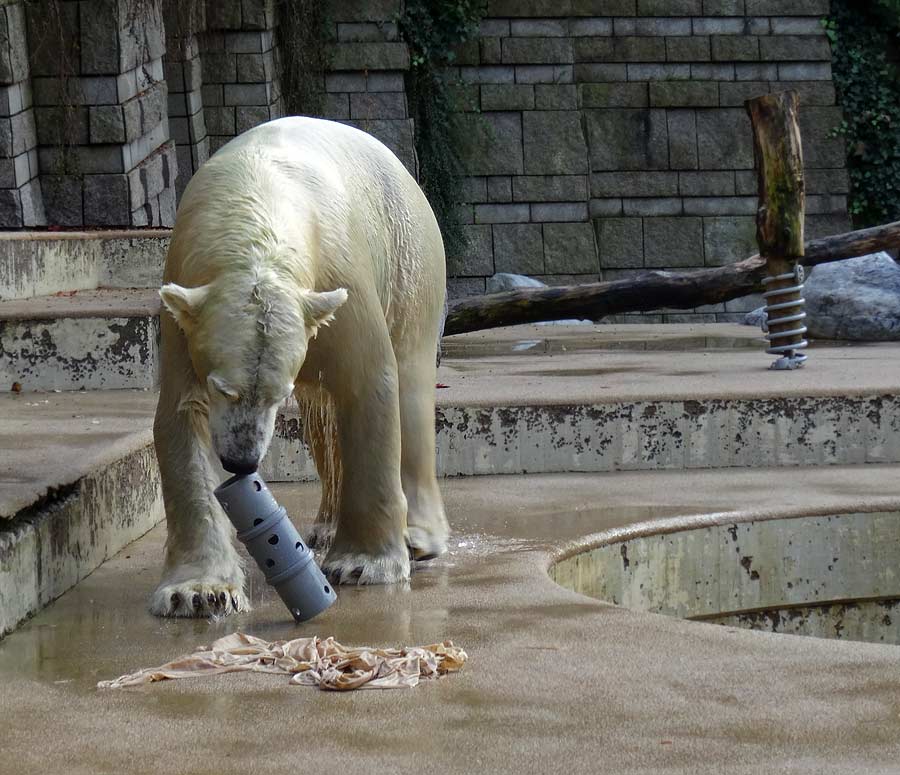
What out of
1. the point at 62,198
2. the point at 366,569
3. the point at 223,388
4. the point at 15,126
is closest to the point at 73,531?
the point at 366,569

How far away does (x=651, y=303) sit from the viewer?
7.70 m

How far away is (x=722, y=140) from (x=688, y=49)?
97 cm

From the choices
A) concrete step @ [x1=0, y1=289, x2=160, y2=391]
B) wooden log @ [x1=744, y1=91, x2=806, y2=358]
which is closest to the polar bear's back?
concrete step @ [x1=0, y1=289, x2=160, y2=391]

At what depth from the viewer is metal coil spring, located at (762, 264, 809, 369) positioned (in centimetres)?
675

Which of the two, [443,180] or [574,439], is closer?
[574,439]

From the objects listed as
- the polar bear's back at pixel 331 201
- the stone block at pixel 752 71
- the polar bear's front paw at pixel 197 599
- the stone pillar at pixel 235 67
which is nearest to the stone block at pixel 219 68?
the stone pillar at pixel 235 67

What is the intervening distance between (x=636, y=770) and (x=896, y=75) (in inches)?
578

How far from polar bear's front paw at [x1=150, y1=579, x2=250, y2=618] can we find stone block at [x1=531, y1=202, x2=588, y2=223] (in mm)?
11510

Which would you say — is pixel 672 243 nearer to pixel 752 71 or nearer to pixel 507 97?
pixel 752 71

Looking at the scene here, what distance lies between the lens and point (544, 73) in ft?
47.0

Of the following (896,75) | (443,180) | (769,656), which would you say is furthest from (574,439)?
(896,75)

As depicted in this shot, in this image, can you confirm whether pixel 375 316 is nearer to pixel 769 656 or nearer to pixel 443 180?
pixel 769 656

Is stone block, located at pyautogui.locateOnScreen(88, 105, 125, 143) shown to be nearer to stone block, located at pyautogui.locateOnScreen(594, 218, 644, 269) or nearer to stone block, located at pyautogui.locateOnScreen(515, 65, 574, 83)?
stone block, located at pyautogui.locateOnScreen(515, 65, 574, 83)

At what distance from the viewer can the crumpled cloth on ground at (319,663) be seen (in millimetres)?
2580
